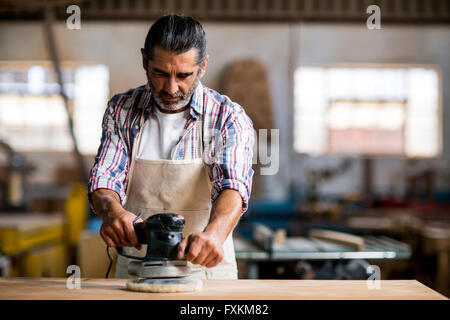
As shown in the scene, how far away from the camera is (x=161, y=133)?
219cm

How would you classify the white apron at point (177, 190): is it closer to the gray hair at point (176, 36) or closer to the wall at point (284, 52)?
the gray hair at point (176, 36)

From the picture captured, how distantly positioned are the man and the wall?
17.8 ft

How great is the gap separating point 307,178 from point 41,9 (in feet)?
13.7

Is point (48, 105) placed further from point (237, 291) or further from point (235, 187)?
point (237, 291)

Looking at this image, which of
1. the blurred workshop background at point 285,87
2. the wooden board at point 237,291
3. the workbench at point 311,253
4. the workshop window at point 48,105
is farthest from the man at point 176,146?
the workshop window at point 48,105

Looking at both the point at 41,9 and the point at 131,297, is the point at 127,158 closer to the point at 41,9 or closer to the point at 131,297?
the point at 131,297

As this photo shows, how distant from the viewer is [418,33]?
768 cm

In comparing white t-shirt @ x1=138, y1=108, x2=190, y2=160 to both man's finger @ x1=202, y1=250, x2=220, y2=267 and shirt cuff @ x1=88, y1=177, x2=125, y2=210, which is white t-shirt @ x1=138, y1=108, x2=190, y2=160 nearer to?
shirt cuff @ x1=88, y1=177, x2=125, y2=210

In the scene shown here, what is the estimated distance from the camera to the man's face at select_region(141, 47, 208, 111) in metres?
1.91

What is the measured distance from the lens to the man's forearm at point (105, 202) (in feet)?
5.95

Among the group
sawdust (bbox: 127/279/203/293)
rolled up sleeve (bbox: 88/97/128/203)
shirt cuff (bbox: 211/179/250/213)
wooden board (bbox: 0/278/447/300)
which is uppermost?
rolled up sleeve (bbox: 88/97/128/203)

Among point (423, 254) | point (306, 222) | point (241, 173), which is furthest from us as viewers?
point (306, 222)

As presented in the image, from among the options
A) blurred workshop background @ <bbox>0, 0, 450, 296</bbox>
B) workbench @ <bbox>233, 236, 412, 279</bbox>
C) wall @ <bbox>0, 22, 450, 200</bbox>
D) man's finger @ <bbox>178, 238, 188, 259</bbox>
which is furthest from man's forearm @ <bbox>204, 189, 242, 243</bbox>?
wall @ <bbox>0, 22, 450, 200</bbox>
